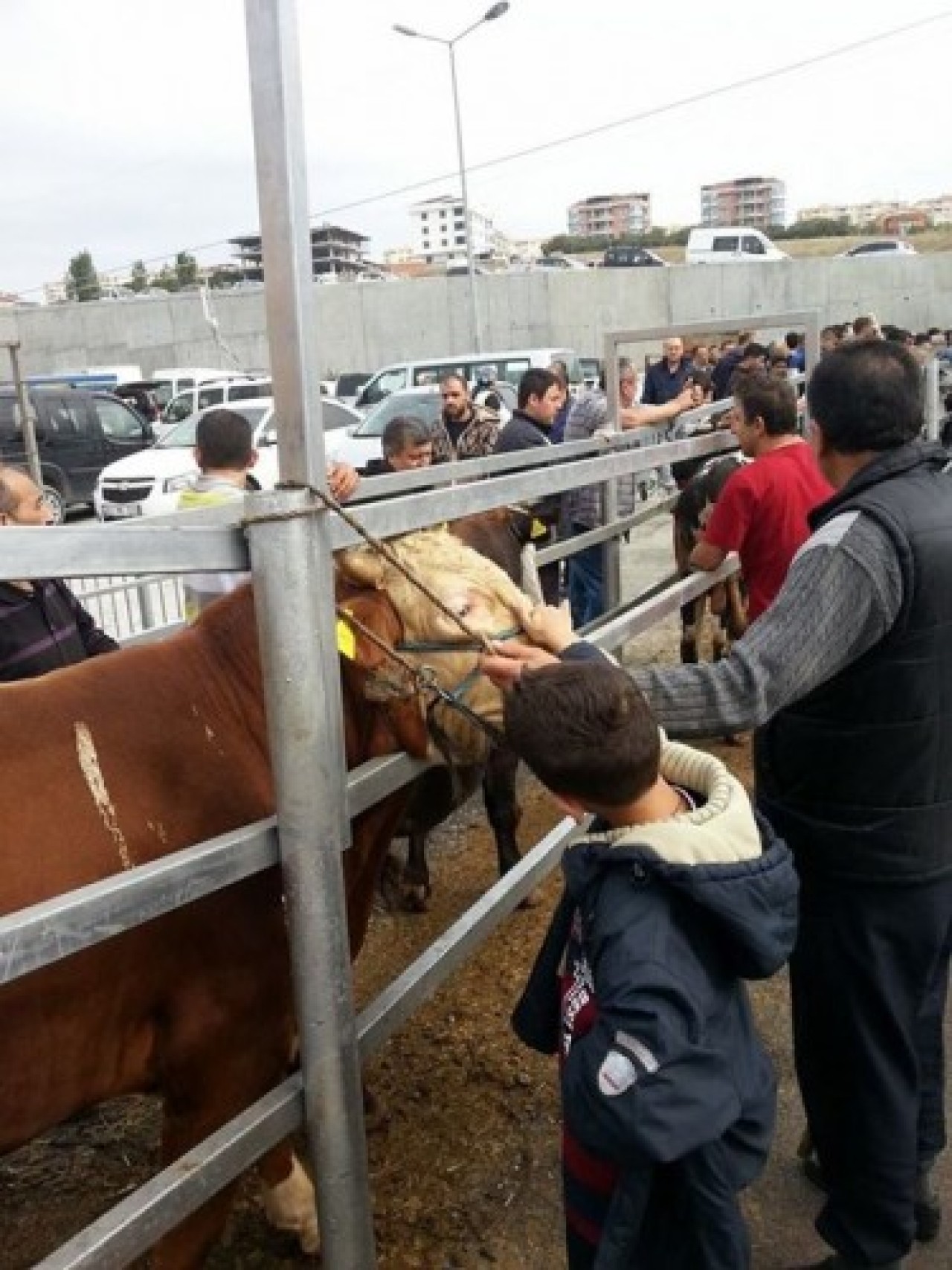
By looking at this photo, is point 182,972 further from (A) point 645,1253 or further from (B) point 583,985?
(A) point 645,1253

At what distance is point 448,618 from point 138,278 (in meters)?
73.6

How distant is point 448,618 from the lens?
85.5 inches

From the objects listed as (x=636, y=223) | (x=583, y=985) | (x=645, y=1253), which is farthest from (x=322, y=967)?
(x=636, y=223)

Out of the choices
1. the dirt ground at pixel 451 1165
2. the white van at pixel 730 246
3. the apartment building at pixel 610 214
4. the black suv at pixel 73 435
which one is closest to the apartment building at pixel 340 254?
the white van at pixel 730 246

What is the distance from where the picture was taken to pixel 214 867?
1.64 m

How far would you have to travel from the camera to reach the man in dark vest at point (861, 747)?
2.00 m

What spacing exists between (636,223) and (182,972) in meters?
142

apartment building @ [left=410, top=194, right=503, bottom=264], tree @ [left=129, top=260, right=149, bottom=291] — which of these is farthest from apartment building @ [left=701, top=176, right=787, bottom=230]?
tree @ [left=129, top=260, right=149, bottom=291]

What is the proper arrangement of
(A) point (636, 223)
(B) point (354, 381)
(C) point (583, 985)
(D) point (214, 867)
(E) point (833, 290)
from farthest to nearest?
(A) point (636, 223)
(E) point (833, 290)
(B) point (354, 381)
(C) point (583, 985)
(D) point (214, 867)

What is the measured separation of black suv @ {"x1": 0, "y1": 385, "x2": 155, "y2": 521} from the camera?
53.1ft

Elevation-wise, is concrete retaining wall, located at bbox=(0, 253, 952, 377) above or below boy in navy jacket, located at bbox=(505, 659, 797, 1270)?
above

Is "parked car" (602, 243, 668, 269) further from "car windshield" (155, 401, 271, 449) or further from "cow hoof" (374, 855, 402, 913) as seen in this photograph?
"cow hoof" (374, 855, 402, 913)

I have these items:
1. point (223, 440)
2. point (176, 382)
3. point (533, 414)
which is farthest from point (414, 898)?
point (176, 382)

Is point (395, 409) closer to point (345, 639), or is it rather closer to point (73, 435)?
point (73, 435)
